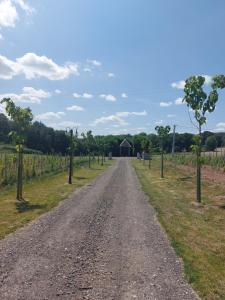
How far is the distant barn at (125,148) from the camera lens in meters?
109

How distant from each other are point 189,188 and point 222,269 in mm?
14771

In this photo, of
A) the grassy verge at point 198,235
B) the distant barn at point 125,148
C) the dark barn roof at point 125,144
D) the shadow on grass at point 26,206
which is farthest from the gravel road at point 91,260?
the distant barn at point 125,148

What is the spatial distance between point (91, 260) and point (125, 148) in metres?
104

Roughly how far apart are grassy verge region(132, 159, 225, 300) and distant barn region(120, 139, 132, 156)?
90544mm

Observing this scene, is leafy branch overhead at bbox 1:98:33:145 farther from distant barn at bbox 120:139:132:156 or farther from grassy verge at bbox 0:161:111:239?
distant barn at bbox 120:139:132:156

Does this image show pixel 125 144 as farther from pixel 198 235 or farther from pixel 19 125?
pixel 198 235

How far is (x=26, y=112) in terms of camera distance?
16.3 metres

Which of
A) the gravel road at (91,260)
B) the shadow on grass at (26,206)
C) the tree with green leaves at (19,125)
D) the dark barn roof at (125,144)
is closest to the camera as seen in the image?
the gravel road at (91,260)

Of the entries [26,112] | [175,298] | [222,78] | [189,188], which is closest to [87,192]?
[26,112]

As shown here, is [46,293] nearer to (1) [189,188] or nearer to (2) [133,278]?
(2) [133,278]

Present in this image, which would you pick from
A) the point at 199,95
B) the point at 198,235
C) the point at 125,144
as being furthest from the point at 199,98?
the point at 125,144

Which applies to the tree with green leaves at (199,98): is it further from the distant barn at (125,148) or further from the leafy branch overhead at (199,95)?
the distant barn at (125,148)

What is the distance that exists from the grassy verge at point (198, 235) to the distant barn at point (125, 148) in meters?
90.5

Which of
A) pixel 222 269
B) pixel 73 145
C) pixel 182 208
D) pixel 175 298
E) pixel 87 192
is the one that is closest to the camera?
pixel 175 298
